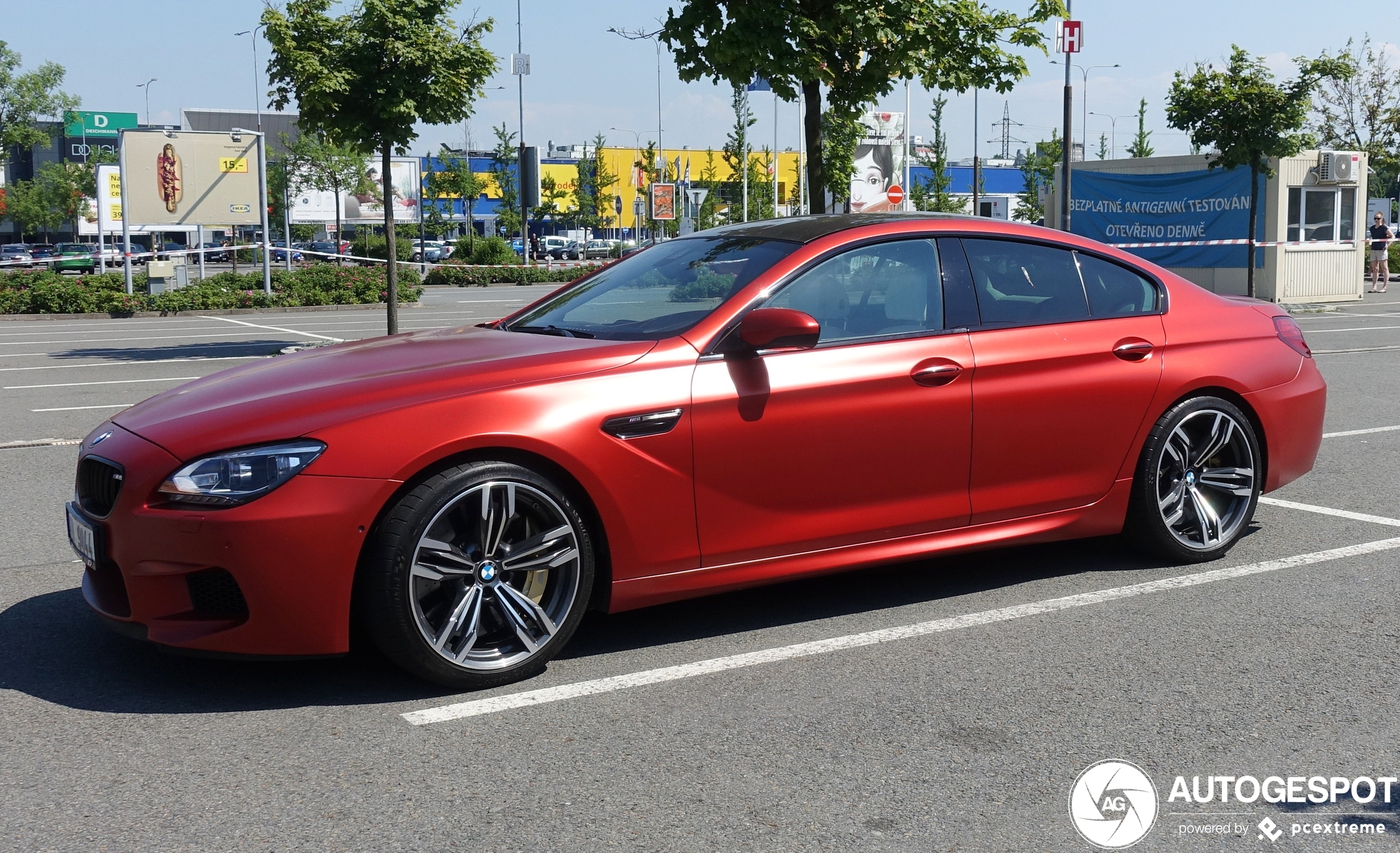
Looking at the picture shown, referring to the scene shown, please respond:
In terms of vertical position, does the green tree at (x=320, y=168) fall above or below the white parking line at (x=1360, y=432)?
above

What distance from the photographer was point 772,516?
445 centimetres

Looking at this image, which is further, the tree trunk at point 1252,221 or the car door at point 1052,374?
the tree trunk at point 1252,221

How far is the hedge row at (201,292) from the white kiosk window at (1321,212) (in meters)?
18.5

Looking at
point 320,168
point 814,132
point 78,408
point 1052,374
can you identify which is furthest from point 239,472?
point 320,168

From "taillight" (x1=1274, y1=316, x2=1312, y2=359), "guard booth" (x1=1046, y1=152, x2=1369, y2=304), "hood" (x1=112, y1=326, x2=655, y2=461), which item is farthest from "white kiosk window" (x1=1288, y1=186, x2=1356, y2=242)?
"hood" (x1=112, y1=326, x2=655, y2=461)

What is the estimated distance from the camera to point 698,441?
4.27 meters

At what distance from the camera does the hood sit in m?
3.85

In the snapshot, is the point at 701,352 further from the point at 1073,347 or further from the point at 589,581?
the point at 1073,347

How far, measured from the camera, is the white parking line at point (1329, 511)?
6277mm

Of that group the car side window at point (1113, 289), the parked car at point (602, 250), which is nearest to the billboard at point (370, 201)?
the parked car at point (602, 250)

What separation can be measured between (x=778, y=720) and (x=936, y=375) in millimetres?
1571

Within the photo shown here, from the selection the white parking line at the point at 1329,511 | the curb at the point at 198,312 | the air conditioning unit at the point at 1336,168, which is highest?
the air conditioning unit at the point at 1336,168

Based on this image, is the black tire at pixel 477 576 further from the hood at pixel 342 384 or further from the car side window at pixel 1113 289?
the car side window at pixel 1113 289

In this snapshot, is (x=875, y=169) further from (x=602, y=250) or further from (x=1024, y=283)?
(x=602, y=250)
